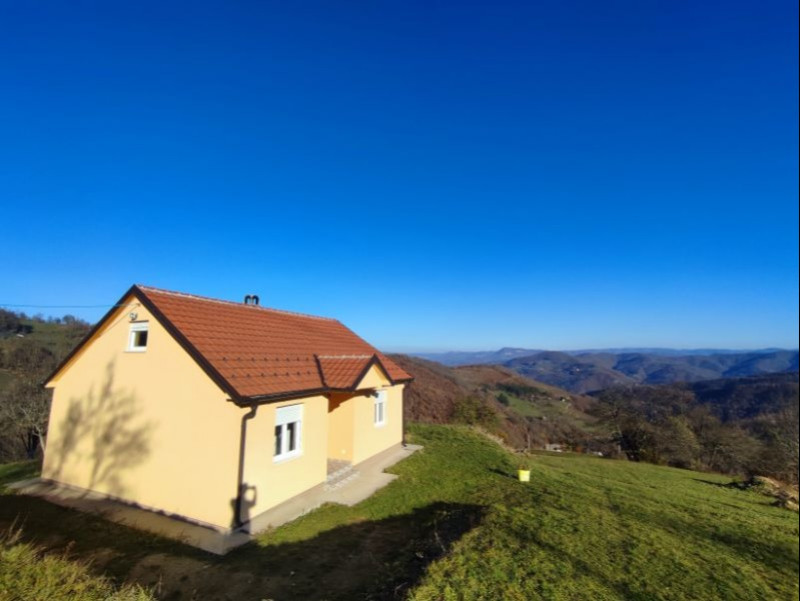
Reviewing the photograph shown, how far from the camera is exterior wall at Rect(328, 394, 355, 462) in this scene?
46.1 ft

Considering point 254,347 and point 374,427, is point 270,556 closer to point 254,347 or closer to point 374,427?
point 254,347

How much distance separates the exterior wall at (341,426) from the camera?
14.1 m

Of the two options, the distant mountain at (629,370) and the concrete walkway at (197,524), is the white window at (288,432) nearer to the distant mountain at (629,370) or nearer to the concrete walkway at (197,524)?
the concrete walkway at (197,524)

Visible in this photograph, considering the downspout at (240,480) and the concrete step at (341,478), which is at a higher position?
the downspout at (240,480)

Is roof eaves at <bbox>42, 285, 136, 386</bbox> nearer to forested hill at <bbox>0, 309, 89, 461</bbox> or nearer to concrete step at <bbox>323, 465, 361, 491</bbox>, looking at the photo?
concrete step at <bbox>323, 465, 361, 491</bbox>

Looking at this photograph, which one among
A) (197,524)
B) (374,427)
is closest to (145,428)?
(197,524)

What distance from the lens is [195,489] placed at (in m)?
9.37

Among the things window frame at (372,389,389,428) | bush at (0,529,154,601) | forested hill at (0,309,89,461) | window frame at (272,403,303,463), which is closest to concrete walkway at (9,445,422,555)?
window frame at (272,403,303,463)

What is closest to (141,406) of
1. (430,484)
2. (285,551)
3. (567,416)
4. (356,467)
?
(285,551)

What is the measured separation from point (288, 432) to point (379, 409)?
18.6 feet

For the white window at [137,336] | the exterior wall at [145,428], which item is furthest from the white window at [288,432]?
the white window at [137,336]

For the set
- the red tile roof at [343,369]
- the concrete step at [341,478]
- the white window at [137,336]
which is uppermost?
the white window at [137,336]

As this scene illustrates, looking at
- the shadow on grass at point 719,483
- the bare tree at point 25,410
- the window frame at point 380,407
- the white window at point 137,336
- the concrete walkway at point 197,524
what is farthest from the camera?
the bare tree at point 25,410

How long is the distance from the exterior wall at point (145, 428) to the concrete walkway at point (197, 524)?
216 mm
